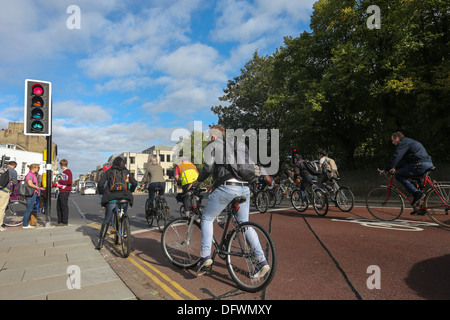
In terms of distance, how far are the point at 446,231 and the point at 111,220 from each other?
20.6ft

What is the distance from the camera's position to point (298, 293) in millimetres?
3102

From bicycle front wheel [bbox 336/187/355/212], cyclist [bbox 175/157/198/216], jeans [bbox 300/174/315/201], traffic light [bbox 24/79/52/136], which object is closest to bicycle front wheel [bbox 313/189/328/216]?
jeans [bbox 300/174/315/201]

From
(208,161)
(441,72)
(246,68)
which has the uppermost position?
(246,68)

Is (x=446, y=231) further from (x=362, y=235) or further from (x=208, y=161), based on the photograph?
(x=208, y=161)

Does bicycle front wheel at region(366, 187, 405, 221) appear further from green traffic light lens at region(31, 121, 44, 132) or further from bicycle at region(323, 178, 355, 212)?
green traffic light lens at region(31, 121, 44, 132)

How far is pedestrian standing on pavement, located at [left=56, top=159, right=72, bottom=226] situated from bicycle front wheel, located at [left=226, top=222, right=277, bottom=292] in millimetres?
6602

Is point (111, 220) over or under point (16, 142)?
under

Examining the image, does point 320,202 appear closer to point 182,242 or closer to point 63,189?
→ point 182,242

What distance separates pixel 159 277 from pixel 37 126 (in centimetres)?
619

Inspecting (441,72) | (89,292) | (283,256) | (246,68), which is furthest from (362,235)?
(246,68)

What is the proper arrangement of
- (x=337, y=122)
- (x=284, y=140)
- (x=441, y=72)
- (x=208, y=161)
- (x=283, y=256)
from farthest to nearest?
(x=284, y=140), (x=337, y=122), (x=441, y=72), (x=283, y=256), (x=208, y=161)

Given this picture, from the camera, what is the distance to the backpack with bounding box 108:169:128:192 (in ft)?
17.1
